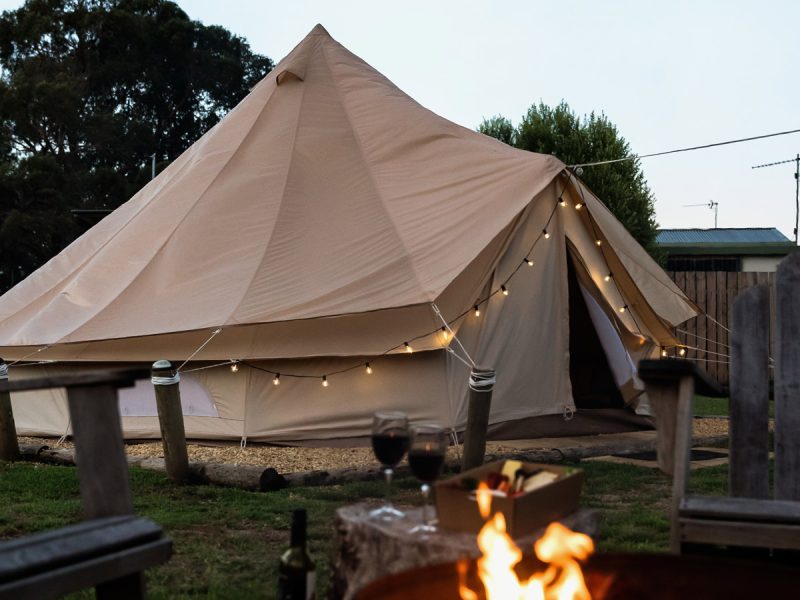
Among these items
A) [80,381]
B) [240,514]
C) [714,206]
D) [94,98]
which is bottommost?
[240,514]

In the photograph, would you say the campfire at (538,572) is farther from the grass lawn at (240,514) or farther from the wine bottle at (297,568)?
the grass lawn at (240,514)

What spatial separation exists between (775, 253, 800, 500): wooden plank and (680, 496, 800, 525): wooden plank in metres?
0.68

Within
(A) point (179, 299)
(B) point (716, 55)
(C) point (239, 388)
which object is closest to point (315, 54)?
(A) point (179, 299)

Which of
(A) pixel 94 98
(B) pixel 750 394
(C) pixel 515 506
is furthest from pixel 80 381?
(A) pixel 94 98

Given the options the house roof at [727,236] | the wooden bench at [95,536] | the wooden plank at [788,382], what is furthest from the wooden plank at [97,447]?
the house roof at [727,236]

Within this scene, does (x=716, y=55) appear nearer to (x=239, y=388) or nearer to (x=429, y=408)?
(x=429, y=408)

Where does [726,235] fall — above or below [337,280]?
below

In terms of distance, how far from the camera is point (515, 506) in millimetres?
2189

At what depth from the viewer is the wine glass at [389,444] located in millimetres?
2453

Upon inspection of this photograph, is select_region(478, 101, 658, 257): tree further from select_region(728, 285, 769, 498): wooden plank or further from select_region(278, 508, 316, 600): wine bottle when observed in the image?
select_region(278, 508, 316, 600): wine bottle

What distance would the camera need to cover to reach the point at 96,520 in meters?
2.35

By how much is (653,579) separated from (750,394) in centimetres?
135

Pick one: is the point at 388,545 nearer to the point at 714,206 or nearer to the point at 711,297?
the point at 711,297

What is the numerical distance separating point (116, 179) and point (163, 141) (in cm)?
Answer: 425
